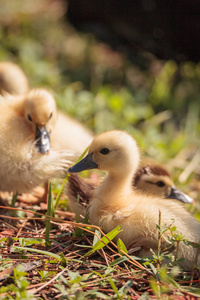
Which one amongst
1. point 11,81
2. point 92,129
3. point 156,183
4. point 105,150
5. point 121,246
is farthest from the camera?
point 92,129

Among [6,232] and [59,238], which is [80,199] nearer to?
[59,238]

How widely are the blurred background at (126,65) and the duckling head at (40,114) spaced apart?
3.62ft

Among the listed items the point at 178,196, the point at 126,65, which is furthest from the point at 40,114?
the point at 126,65

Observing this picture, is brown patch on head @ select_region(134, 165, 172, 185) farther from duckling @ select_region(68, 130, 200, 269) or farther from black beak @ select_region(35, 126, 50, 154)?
black beak @ select_region(35, 126, 50, 154)

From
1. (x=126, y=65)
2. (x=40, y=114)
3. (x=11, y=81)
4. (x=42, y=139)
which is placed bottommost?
(x=42, y=139)

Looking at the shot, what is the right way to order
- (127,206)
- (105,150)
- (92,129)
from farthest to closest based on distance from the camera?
(92,129), (105,150), (127,206)

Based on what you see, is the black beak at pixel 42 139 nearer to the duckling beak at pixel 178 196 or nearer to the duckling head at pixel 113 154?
the duckling head at pixel 113 154

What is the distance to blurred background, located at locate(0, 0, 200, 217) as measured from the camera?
12.7 feet

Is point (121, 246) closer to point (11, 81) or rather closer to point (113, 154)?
point (113, 154)

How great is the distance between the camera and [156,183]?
2539mm

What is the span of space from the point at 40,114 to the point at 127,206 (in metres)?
0.79

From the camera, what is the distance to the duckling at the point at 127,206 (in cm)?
188

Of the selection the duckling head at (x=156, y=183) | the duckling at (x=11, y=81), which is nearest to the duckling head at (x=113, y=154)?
the duckling head at (x=156, y=183)

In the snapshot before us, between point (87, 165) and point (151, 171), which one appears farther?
point (151, 171)
